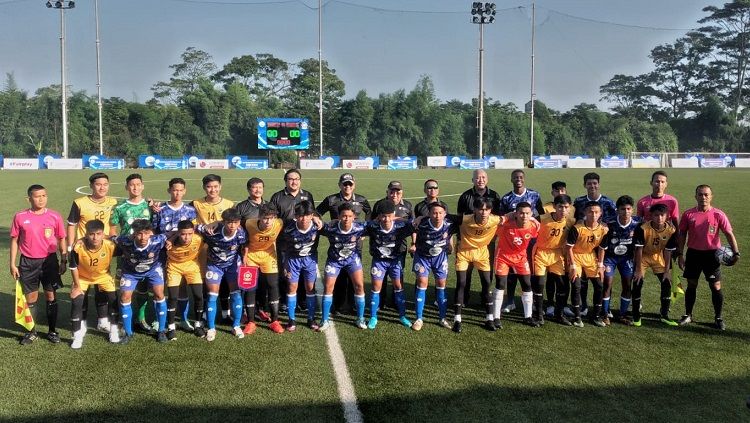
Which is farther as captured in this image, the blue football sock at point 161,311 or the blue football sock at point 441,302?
the blue football sock at point 441,302

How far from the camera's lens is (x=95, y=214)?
6.56m

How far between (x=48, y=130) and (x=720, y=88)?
289ft

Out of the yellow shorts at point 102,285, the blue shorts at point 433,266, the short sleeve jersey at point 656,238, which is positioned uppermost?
the short sleeve jersey at point 656,238

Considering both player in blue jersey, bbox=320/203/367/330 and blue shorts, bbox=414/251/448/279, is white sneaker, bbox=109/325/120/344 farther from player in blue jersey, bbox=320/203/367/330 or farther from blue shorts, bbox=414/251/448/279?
blue shorts, bbox=414/251/448/279

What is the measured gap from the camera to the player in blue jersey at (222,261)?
6230mm

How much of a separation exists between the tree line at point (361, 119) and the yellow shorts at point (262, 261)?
4797 centimetres

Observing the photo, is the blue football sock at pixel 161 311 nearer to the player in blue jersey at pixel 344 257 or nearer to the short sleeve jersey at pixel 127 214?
the short sleeve jersey at pixel 127 214

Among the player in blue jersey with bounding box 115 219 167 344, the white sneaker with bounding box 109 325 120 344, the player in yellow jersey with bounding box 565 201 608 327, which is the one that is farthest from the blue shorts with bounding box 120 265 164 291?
the player in yellow jersey with bounding box 565 201 608 327

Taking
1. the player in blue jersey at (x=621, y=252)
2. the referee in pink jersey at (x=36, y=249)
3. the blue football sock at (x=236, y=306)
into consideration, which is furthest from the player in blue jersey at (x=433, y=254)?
the referee in pink jersey at (x=36, y=249)

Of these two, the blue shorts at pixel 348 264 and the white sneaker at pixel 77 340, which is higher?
the blue shorts at pixel 348 264

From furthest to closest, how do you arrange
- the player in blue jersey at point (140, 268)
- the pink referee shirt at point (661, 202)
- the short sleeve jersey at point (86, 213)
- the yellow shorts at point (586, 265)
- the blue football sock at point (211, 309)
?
1. the pink referee shirt at point (661, 202)
2. the yellow shorts at point (586, 265)
3. the short sleeve jersey at point (86, 213)
4. the blue football sock at point (211, 309)
5. the player in blue jersey at point (140, 268)

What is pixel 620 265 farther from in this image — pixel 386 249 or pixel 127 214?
pixel 127 214

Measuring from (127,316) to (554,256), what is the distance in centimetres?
524

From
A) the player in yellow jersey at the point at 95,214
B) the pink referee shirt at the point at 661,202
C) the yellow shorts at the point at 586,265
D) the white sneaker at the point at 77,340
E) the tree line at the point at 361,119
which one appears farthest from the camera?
the tree line at the point at 361,119
